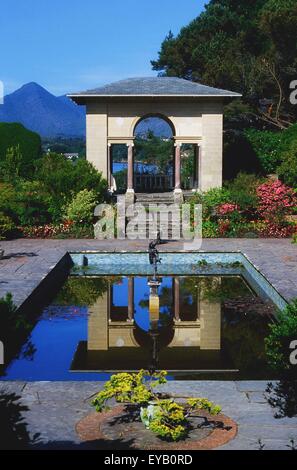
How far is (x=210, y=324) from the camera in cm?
1202

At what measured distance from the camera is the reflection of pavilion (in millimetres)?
9703

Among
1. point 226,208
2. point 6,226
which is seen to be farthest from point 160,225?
point 6,226

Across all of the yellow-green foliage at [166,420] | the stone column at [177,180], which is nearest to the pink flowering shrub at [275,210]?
the stone column at [177,180]

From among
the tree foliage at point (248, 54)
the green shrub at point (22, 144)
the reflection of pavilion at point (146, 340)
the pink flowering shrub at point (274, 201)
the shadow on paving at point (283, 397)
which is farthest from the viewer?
the tree foliage at point (248, 54)

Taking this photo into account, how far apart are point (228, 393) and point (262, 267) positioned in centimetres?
812

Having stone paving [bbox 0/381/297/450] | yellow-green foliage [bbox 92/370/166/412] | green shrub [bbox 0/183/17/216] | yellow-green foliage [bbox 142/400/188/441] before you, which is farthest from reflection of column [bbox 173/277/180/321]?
green shrub [bbox 0/183/17/216]

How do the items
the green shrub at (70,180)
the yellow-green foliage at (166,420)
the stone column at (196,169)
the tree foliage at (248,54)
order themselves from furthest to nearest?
the tree foliage at (248,54) → the stone column at (196,169) → the green shrub at (70,180) → the yellow-green foliage at (166,420)

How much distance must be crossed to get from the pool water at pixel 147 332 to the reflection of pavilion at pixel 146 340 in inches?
0.6

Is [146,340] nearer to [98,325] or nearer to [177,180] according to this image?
[98,325]

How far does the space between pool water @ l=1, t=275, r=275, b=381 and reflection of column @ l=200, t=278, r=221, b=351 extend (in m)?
0.02

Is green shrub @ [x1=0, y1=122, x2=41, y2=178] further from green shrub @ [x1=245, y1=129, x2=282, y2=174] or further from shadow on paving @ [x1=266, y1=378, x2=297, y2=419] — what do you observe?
shadow on paving @ [x1=266, y1=378, x2=297, y2=419]

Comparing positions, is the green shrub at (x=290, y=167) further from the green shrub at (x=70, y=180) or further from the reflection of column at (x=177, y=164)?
the green shrub at (x=70, y=180)

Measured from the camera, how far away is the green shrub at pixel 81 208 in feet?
70.6
